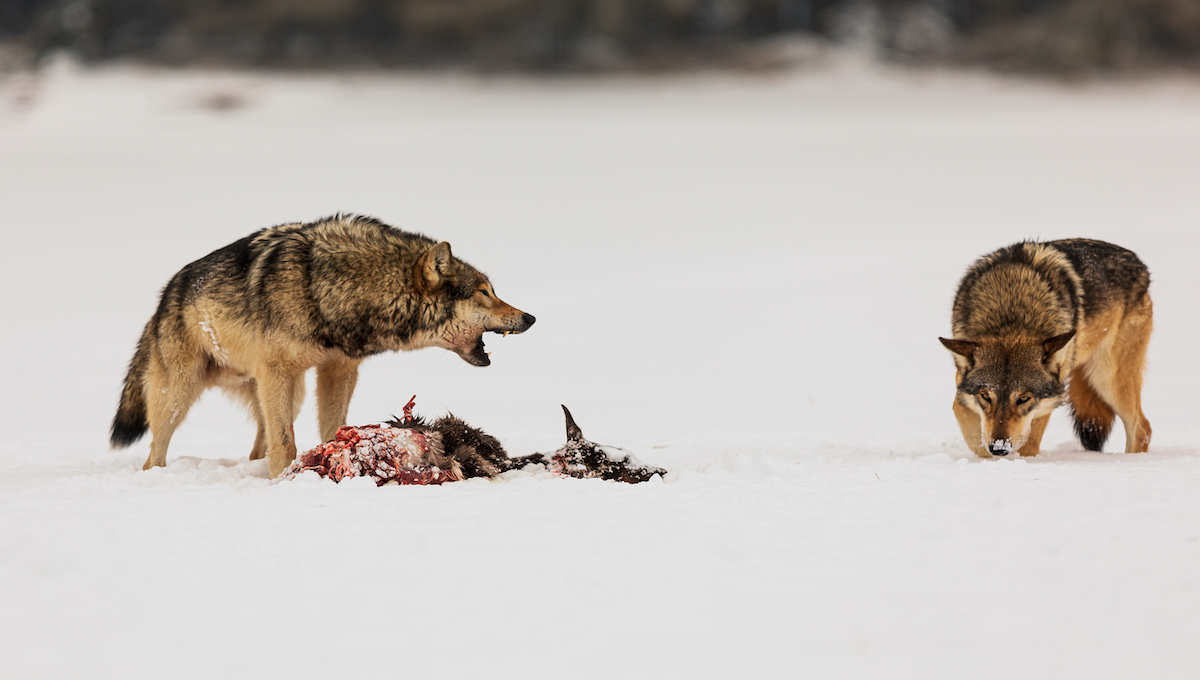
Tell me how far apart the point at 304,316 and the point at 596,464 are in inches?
72.1

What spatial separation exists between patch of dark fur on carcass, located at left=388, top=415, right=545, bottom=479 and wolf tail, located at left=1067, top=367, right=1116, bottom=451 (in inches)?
146

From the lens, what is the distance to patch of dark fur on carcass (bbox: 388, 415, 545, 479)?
4.81 meters

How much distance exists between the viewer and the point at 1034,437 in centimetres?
552

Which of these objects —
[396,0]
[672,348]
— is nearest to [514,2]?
[396,0]

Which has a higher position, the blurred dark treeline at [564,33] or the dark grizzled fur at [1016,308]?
the blurred dark treeline at [564,33]

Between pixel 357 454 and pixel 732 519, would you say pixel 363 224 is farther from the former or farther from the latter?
→ pixel 732 519

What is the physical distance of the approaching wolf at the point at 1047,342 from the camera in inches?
204

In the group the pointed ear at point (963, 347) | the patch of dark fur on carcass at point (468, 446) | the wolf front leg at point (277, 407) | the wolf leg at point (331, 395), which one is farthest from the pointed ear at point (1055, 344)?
the wolf front leg at point (277, 407)

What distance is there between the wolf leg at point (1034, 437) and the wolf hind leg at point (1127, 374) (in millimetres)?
651

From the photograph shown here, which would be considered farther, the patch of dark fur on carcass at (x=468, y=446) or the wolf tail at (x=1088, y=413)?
the wolf tail at (x=1088, y=413)

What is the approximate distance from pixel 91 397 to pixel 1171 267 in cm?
1731

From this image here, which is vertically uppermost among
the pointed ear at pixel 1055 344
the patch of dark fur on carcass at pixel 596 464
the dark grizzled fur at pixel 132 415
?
the pointed ear at pixel 1055 344

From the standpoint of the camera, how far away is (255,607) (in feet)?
9.04

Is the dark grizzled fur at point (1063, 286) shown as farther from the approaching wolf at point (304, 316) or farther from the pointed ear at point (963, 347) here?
the approaching wolf at point (304, 316)
